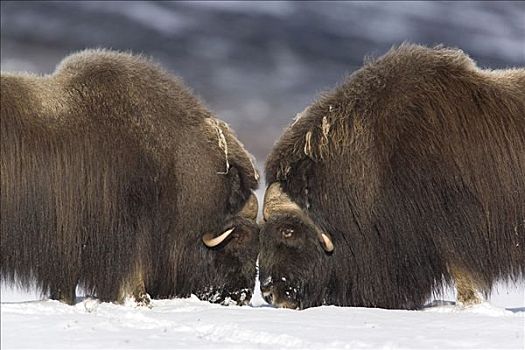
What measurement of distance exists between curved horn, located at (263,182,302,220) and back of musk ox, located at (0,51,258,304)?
120mm

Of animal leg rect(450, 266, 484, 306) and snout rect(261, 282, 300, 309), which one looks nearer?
animal leg rect(450, 266, 484, 306)

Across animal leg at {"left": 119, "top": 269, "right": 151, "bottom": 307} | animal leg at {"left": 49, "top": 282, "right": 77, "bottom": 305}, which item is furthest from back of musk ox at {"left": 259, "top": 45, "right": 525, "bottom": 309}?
animal leg at {"left": 49, "top": 282, "right": 77, "bottom": 305}

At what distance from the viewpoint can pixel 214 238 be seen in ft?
20.9

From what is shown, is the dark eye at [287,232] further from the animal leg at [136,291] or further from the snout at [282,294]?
the animal leg at [136,291]

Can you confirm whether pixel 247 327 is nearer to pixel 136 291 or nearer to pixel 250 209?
pixel 136 291

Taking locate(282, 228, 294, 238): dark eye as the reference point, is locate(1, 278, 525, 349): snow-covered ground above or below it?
below

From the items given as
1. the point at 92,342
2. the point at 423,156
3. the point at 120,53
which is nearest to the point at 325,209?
the point at 423,156

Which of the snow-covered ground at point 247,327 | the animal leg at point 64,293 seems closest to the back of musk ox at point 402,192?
the snow-covered ground at point 247,327

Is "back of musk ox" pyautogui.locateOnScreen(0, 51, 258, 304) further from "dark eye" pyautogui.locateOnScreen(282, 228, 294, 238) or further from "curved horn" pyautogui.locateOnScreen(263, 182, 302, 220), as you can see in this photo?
"dark eye" pyautogui.locateOnScreen(282, 228, 294, 238)

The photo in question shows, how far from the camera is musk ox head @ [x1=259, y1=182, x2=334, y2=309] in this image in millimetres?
6355

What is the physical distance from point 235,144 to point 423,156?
1.33 metres

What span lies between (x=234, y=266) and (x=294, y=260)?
42cm

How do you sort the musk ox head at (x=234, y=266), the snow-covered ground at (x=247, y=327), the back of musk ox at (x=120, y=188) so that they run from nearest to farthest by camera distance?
the snow-covered ground at (x=247, y=327), the back of musk ox at (x=120, y=188), the musk ox head at (x=234, y=266)

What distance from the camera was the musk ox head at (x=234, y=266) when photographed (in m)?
6.43
